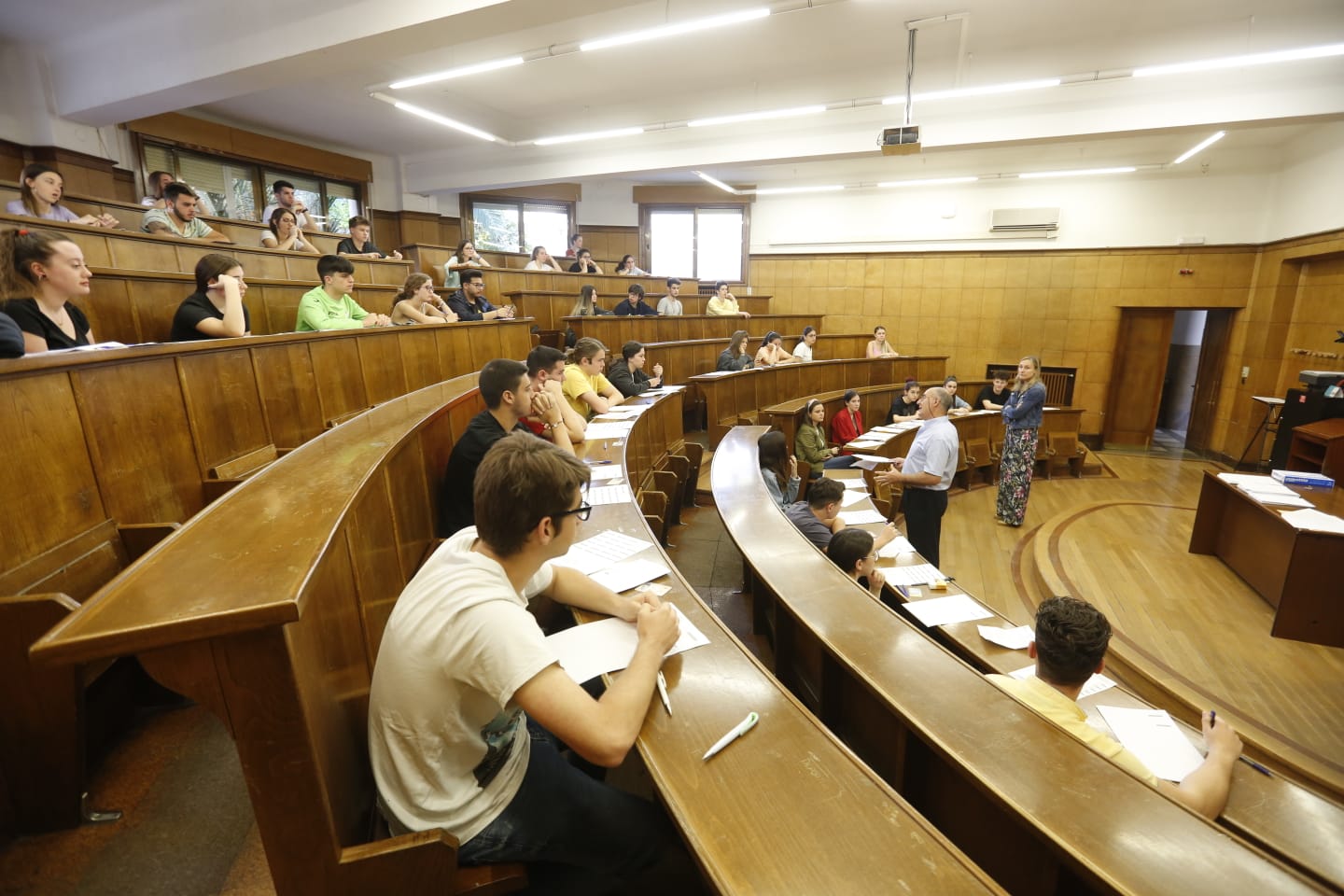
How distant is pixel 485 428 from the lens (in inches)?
90.8

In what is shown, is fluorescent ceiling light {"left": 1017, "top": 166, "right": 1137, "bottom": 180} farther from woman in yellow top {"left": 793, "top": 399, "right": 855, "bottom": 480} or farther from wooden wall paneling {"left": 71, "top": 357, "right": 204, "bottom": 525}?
wooden wall paneling {"left": 71, "top": 357, "right": 204, "bottom": 525}

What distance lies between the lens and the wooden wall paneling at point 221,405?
2.04 m

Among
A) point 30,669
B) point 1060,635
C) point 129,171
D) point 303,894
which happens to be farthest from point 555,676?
point 129,171

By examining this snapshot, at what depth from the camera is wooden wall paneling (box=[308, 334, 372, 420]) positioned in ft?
9.37

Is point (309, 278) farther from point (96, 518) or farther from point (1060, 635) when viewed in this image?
point (1060, 635)

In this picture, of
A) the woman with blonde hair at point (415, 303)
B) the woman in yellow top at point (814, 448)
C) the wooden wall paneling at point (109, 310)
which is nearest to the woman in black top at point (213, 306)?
the wooden wall paneling at point (109, 310)

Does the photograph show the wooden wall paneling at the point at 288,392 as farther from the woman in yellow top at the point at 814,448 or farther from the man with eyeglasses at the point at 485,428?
the woman in yellow top at the point at 814,448

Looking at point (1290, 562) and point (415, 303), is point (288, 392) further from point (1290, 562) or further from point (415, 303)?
point (1290, 562)

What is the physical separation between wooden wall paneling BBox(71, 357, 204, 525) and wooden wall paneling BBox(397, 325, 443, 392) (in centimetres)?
177

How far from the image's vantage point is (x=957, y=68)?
591 centimetres

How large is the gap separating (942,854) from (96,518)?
2.16m

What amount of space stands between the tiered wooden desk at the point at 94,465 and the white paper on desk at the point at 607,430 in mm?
1464

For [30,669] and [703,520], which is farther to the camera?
[703,520]

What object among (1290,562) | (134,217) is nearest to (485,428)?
(1290,562)
